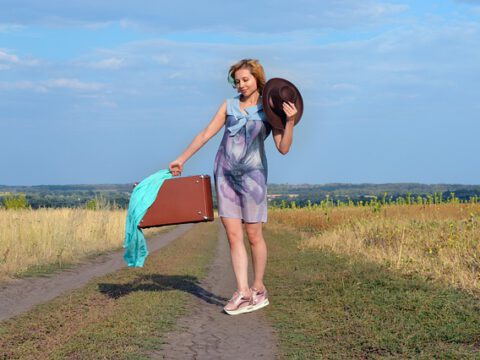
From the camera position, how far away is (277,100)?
335 inches

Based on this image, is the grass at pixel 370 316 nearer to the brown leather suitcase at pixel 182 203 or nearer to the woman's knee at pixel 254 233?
the woman's knee at pixel 254 233

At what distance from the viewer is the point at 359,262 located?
14055mm

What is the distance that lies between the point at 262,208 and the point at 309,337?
6.01ft

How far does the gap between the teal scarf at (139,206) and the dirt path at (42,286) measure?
59.9 inches

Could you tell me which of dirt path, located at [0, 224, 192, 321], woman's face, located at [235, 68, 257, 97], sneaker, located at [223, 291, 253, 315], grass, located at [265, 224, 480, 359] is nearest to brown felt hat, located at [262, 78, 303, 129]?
woman's face, located at [235, 68, 257, 97]

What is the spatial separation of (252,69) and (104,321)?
303 cm

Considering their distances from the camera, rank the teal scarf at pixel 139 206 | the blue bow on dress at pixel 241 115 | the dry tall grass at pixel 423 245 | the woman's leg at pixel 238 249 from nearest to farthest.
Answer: the blue bow on dress at pixel 241 115, the woman's leg at pixel 238 249, the teal scarf at pixel 139 206, the dry tall grass at pixel 423 245

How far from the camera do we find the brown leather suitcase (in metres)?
9.05

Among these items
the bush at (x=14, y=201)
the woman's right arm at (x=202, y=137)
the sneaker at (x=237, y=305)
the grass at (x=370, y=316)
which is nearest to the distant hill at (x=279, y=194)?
the bush at (x=14, y=201)

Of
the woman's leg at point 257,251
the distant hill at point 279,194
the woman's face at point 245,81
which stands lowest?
the distant hill at point 279,194

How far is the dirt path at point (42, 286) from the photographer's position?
33.9 feet

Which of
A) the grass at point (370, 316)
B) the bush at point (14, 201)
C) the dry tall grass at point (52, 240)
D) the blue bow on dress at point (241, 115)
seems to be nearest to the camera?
the grass at point (370, 316)

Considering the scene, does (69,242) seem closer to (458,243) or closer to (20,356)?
(458,243)

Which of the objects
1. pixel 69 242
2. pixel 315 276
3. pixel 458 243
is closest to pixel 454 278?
pixel 315 276
